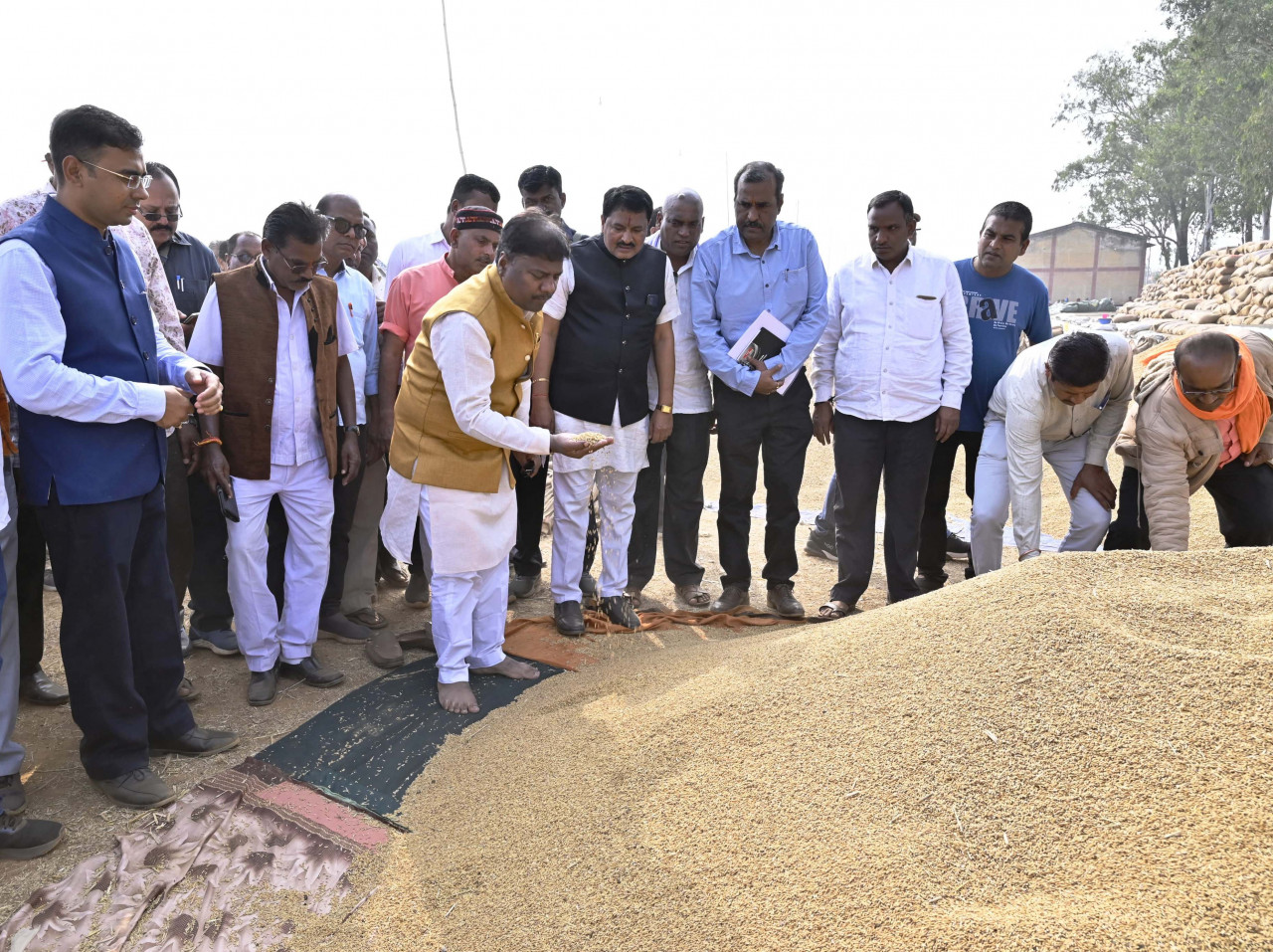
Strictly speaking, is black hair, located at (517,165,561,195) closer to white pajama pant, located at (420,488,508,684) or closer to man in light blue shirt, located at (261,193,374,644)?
man in light blue shirt, located at (261,193,374,644)

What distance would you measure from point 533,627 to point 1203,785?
2277 millimetres

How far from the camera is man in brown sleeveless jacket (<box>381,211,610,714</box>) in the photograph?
257 cm

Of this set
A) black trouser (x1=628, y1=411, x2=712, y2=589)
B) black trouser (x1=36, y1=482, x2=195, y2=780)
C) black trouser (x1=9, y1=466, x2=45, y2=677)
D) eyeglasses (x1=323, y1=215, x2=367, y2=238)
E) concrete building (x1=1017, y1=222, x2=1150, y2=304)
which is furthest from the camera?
concrete building (x1=1017, y1=222, x2=1150, y2=304)

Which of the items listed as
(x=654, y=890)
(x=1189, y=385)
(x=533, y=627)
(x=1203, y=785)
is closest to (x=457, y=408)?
(x=533, y=627)

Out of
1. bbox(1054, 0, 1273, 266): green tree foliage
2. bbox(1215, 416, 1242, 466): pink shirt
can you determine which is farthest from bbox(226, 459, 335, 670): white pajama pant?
bbox(1054, 0, 1273, 266): green tree foliage

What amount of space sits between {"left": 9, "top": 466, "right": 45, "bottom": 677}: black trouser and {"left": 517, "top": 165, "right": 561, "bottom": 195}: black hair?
7.56ft

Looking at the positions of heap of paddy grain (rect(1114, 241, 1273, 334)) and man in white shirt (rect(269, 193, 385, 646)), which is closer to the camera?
man in white shirt (rect(269, 193, 385, 646))

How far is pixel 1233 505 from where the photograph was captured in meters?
3.67

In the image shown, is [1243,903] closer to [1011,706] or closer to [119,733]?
[1011,706]

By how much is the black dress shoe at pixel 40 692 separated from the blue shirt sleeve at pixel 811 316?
9.29 feet

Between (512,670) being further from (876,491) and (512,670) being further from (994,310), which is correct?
(994,310)

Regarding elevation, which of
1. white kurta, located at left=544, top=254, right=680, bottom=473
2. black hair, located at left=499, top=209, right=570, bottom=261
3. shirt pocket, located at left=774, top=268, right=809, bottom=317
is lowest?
white kurta, located at left=544, top=254, right=680, bottom=473

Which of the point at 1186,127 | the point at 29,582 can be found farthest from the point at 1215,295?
the point at 29,582

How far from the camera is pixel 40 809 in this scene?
230 centimetres
